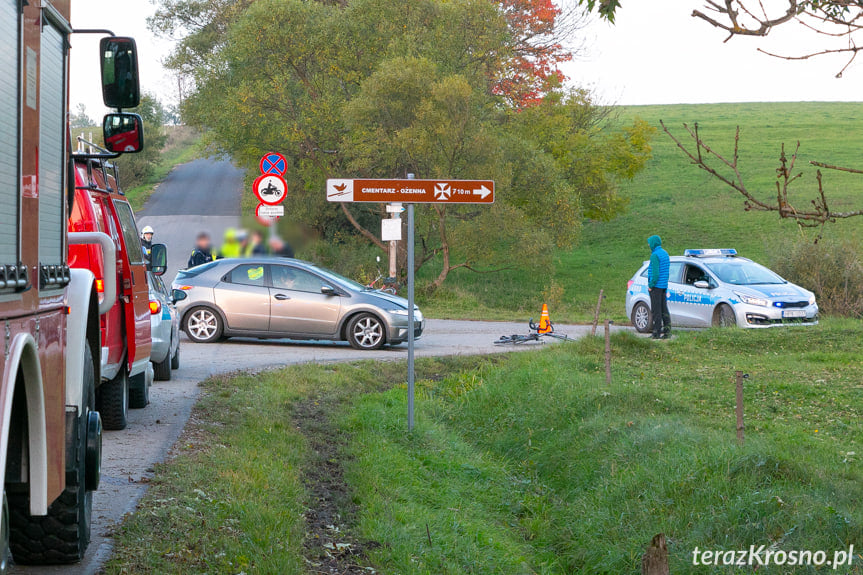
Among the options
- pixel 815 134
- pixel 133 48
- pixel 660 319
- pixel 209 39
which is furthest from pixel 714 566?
pixel 815 134

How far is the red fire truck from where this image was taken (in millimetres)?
3287

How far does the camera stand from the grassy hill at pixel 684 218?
3067 cm

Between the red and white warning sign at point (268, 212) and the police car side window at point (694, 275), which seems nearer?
the red and white warning sign at point (268, 212)

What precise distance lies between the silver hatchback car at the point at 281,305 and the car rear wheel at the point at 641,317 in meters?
5.98

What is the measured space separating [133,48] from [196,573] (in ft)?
8.77

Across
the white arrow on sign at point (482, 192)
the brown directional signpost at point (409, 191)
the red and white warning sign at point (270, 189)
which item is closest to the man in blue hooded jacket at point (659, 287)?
the red and white warning sign at point (270, 189)

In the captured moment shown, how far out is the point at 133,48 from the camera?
483 cm

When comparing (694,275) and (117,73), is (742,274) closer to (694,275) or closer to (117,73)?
(694,275)

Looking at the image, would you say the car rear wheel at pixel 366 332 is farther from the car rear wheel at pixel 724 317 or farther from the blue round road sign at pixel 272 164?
the car rear wheel at pixel 724 317

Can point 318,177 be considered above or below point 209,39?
below

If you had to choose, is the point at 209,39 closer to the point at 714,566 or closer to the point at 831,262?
the point at 831,262

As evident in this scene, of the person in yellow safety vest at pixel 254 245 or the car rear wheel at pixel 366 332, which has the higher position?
the person in yellow safety vest at pixel 254 245

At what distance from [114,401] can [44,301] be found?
5.12 meters

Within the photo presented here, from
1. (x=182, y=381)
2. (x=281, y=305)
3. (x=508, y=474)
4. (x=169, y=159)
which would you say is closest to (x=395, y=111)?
(x=281, y=305)
